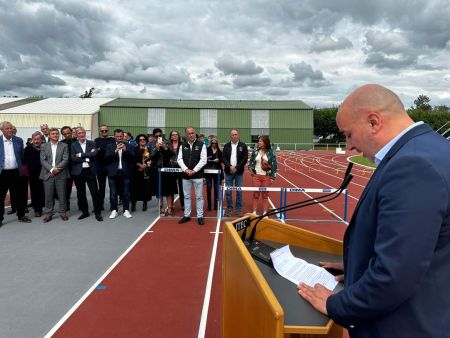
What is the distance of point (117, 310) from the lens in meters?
3.92

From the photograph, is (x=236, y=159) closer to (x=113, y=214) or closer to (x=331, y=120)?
(x=113, y=214)

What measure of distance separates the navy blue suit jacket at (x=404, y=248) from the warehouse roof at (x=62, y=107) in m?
45.5

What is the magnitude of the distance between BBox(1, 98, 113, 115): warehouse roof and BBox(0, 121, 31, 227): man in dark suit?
124ft

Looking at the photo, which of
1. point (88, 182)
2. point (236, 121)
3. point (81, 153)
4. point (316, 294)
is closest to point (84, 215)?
point (88, 182)

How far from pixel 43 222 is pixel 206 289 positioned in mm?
4946

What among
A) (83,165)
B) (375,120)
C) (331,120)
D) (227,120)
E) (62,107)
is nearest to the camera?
(375,120)

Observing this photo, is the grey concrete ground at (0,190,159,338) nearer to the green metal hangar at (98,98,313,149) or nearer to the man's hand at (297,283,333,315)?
the man's hand at (297,283,333,315)

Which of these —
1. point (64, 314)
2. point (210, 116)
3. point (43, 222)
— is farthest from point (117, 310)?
point (210, 116)

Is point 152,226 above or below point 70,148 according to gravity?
below

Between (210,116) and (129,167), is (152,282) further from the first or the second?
(210,116)

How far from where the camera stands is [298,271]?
183 centimetres

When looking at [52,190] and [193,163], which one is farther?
[52,190]

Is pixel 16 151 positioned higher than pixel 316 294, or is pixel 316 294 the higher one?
pixel 16 151

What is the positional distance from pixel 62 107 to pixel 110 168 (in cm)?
4184
